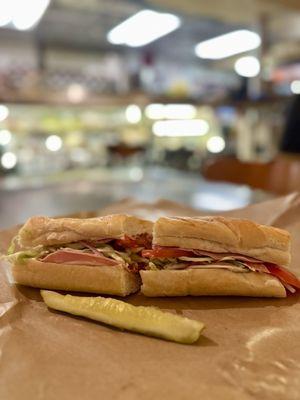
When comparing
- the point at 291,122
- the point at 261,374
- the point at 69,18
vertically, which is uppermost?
the point at 69,18

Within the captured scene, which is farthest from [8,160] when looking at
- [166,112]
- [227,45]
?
[227,45]

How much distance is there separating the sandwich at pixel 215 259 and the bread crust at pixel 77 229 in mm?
90

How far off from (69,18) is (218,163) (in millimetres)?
4781

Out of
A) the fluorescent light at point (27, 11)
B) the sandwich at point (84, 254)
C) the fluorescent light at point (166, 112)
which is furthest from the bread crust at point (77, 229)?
the fluorescent light at point (166, 112)

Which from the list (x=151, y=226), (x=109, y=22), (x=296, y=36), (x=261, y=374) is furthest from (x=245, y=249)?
(x=296, y=36)

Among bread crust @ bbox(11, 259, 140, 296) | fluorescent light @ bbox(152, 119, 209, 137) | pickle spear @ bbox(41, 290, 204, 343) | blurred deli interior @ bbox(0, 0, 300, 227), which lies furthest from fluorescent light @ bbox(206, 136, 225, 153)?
pickle spear @ bbox(41, 290, 204, 343)

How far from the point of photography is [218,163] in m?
3.62

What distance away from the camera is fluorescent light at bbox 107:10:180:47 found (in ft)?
19.5

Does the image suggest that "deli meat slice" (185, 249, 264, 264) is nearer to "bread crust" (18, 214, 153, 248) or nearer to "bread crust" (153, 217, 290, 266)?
"bread crust" (153, 217, 290, 266)

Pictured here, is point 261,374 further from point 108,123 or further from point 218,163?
point 108,123

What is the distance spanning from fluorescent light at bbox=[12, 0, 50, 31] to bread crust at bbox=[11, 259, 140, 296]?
4044 millimetres

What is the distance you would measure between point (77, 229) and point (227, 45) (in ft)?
27.4

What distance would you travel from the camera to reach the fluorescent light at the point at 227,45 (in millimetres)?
7945

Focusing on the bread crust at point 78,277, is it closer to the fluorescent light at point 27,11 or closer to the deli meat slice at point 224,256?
the deli meat slice at point 224,256
